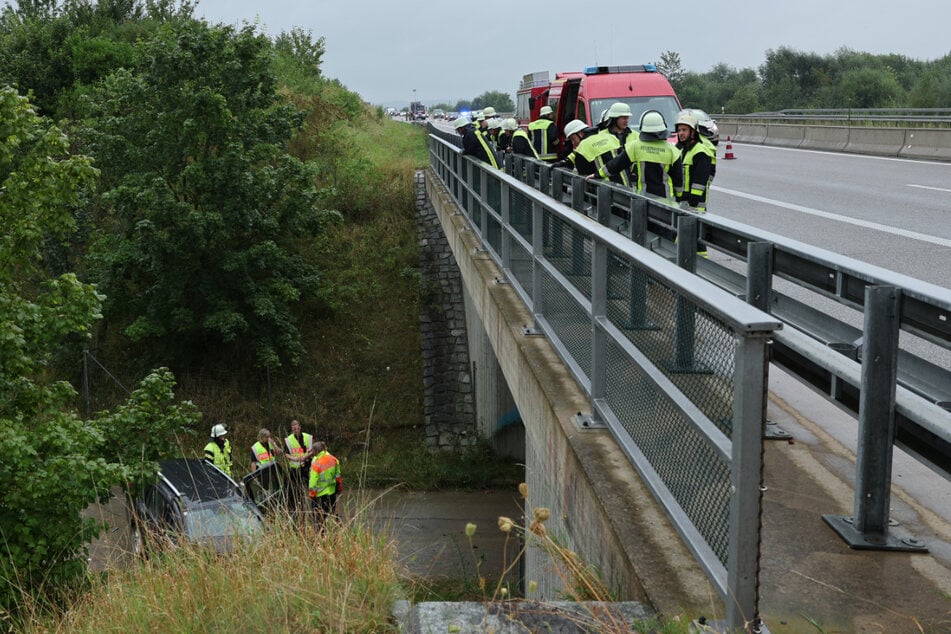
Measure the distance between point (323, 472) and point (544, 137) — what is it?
25.7 ft

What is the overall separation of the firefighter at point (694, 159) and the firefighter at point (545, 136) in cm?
782

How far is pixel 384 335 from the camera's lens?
31156mm

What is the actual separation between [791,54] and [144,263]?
67839 mm

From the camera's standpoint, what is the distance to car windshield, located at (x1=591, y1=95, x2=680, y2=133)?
19516 mm

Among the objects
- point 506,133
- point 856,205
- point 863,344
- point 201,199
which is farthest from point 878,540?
point 201,199

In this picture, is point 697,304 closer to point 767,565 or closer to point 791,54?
point 767,565

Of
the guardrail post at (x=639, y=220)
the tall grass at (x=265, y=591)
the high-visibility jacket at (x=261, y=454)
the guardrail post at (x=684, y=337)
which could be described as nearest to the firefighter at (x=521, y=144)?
the high-visibility jacket at (x=261, y=454)

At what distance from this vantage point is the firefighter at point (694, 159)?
10.2 m

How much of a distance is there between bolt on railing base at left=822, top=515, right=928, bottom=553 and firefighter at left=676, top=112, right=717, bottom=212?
6330 millimetres

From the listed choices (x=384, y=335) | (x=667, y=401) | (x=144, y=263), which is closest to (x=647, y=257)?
(x=667, y=401)

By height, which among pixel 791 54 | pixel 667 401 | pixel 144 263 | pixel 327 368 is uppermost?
pixel 791 54

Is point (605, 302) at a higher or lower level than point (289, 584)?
higher

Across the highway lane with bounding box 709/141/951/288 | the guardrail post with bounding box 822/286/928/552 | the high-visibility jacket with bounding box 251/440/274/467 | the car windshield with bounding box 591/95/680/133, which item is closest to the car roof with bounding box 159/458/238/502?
the high-visibility jacket with bounding box 251/440/274/467

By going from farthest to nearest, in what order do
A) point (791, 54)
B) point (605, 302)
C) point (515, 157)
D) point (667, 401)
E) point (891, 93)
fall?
point (791, 54) < point (891, 93) < point (515, 157) < point (605, 302) < point (667, 401)
